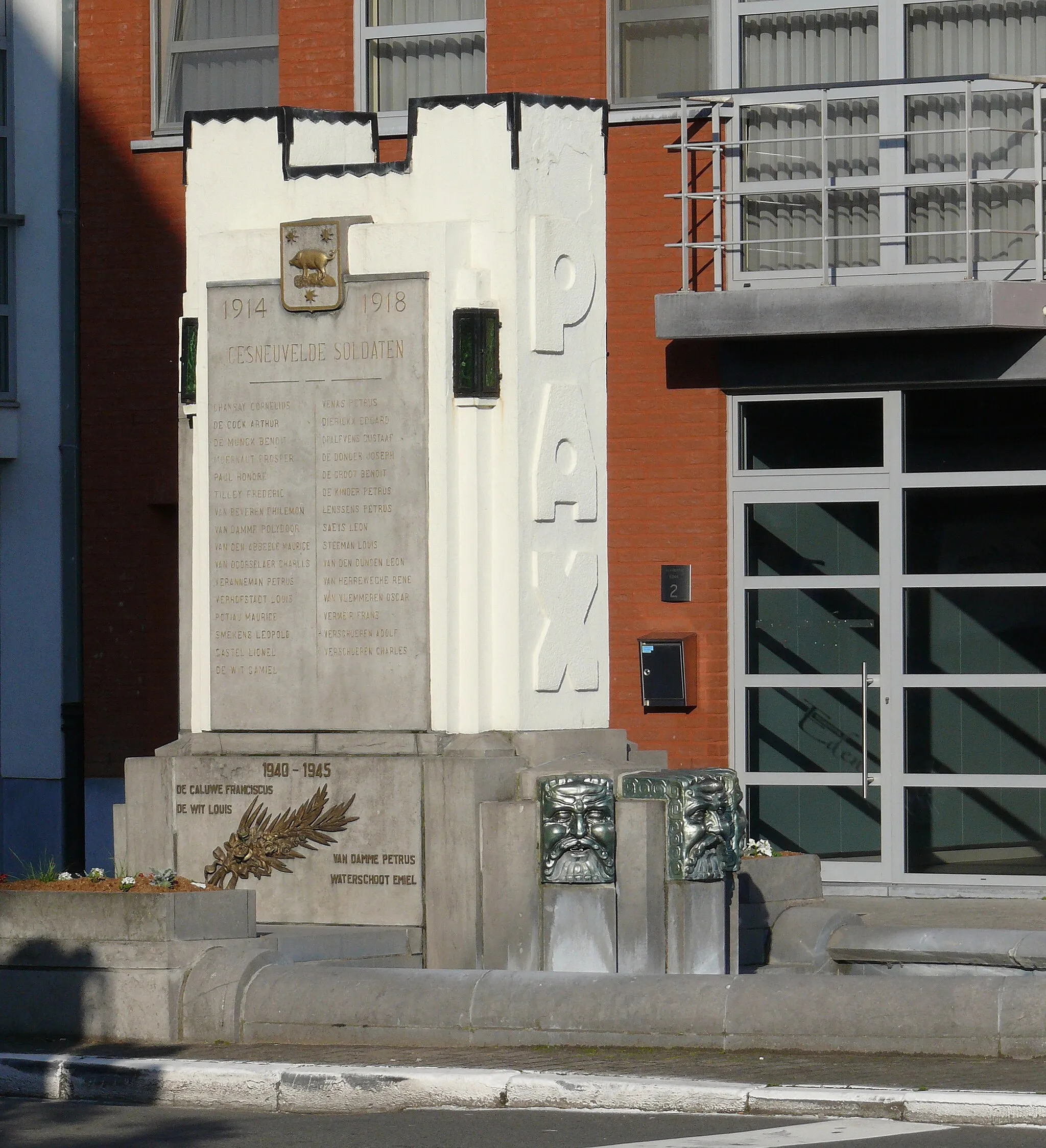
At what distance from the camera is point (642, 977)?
951 cm

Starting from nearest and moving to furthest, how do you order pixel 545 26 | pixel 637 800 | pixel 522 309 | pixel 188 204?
pixel 637 800 < pixel 522 309 < pixel 188 204 < pixel 545 26

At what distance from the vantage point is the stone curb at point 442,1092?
8039mm

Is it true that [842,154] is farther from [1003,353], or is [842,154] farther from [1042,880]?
[1042,880]

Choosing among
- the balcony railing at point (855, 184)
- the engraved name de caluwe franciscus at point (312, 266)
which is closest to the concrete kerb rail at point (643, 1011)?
the engraved name de caluwe franciscus at point (312, 266)

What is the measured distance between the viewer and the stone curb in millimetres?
8039

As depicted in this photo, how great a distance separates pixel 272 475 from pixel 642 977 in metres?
3.64

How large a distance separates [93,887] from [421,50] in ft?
31.2

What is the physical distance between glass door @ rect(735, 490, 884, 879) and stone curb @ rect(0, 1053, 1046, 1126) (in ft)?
26.9

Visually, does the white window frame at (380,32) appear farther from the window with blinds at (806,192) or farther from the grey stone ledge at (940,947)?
the grey stone ledge at (940,947)

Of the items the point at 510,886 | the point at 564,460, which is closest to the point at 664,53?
the point at 564,460

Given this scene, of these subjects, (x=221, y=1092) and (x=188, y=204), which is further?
(x=188, y=204)

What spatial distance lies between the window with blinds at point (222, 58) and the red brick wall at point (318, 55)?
607 mm

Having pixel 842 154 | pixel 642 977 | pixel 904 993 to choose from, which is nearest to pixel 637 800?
pixel 642 977

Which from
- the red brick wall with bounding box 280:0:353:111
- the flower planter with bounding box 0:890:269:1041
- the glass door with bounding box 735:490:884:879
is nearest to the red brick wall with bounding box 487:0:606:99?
the red brick wall with bounding box 280:0:353:111
